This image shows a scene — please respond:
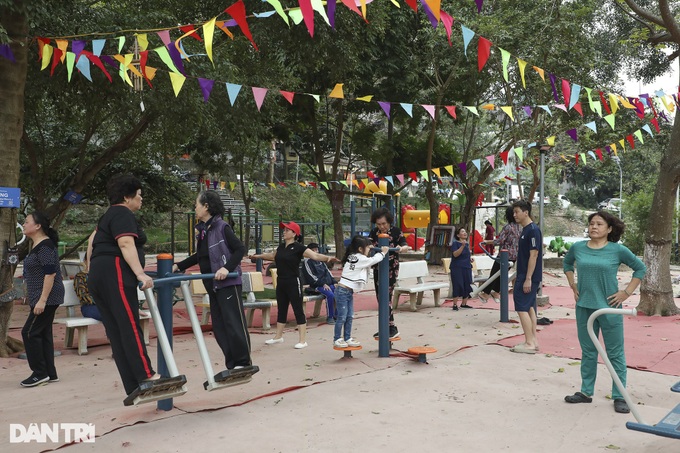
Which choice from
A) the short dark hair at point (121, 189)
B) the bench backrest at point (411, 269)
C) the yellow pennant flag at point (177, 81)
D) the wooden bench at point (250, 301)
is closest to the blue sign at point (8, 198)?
the yellow pennant flag at point (177, 81)

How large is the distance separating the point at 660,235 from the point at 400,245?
5.11 meters

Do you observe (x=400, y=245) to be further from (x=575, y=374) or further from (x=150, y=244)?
(x=150, y=244)

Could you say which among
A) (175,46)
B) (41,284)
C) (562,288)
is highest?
(175,46)

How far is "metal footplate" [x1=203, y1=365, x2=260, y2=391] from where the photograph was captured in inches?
192

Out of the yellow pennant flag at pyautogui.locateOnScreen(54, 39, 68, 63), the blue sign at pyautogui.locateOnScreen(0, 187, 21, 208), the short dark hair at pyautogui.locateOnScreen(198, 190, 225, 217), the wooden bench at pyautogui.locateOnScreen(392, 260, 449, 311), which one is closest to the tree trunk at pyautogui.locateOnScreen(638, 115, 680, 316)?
the wooden bench at pyautogui.locateOnScreen(392, 260, 449, 311)

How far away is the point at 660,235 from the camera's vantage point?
10.9 metres

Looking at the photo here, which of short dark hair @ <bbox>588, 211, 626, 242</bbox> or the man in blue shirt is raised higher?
short dark hair @ <bbox>588, 211, 626, 242</bbox>

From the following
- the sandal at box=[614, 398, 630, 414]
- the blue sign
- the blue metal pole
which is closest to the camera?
the sandal at box=[614, 398, 630, 414]

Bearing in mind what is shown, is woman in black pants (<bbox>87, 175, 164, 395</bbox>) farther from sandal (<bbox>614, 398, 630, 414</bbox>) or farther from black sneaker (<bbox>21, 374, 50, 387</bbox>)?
sandal (<bbox>614, 398, 630, 414</bbox>)

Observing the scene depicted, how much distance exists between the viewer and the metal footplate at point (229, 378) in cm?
487

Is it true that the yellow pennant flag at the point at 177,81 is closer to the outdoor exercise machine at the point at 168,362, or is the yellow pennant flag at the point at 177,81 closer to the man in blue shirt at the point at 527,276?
the outdoor exercise machine at the point at 168,362

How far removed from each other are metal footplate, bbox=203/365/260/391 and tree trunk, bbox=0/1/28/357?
3.89m

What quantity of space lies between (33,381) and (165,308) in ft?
7.00

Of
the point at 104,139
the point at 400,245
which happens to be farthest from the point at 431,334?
the point at 104,139
